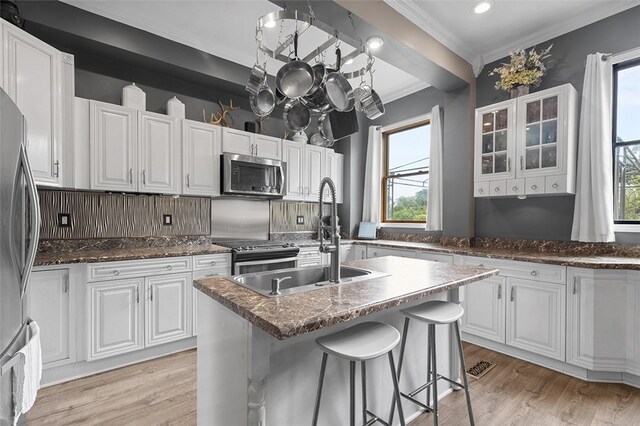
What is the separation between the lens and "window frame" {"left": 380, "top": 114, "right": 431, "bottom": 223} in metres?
4.30

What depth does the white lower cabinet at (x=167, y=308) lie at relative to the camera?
103 inches

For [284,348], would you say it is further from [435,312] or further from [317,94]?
[317,94]

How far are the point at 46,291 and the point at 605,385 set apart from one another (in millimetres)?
4144

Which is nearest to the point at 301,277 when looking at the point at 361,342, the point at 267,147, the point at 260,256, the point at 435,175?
the point at 361,342

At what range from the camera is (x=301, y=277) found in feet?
5.80

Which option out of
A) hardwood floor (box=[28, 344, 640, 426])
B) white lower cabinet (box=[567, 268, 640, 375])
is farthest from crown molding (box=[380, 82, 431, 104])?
hardwood floor (box=[28, 344, 640, 426])

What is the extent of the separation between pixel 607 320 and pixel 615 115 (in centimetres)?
185

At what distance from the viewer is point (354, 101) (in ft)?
6.24

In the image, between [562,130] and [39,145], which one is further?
[562,130]

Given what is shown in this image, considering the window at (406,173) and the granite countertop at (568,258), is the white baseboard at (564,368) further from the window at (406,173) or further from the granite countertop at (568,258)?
the window at (406,173)

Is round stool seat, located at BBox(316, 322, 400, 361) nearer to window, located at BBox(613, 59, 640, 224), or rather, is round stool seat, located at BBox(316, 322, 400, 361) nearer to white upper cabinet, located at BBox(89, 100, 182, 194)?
white upper cabinet, located at BBox(89, 100, 182, 194)

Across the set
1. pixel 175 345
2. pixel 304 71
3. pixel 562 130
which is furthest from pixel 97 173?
pixel 562 130

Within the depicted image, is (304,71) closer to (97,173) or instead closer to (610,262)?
(97,173)

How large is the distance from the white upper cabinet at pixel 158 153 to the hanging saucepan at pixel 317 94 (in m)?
1.82
